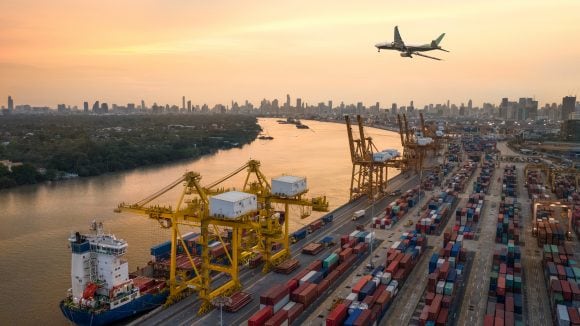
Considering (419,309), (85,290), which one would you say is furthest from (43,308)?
(419,309)

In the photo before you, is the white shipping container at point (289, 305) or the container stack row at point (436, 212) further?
the container stack row at point (436, 212)

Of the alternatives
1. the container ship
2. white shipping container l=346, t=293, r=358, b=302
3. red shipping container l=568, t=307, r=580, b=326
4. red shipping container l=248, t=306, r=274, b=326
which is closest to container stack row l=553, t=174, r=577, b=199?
red shipping container l=568, t=307, r=580, b=326

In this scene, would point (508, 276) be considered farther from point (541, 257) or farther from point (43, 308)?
point (43, 308)

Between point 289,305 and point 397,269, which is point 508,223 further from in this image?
point 289,305

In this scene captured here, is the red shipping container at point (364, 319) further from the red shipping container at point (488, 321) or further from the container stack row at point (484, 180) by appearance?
the container stack row at point (484, 180)

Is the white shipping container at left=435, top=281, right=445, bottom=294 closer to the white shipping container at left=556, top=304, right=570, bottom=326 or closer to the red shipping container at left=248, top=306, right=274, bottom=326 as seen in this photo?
the white shipping container at left=556, top=304, right=570, bottom=326

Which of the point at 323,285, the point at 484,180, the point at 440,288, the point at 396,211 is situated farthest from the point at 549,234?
the point at 484,180

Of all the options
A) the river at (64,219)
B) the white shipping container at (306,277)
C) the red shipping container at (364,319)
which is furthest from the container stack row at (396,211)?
the red shipping container at (364,319)
